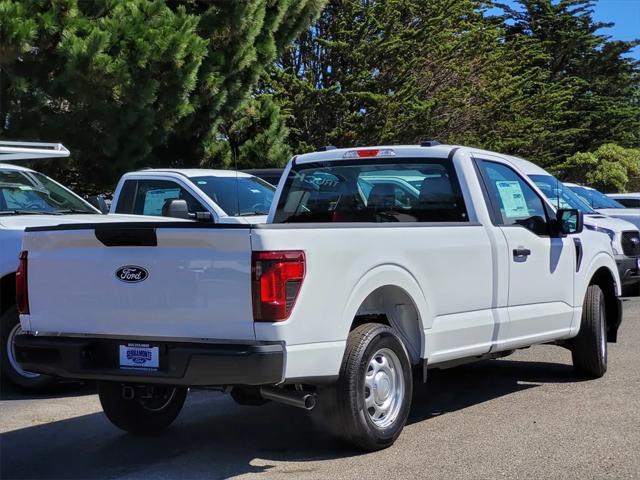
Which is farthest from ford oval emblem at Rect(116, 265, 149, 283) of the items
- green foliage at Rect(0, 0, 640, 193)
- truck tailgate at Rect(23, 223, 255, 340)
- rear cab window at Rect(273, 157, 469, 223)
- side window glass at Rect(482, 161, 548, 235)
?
green foliage at Rect(0, 0, 640, 193)

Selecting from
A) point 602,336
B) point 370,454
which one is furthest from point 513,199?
point 370,454

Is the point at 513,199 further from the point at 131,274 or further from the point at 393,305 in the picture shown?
the point at 131,274

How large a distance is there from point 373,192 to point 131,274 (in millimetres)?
2426

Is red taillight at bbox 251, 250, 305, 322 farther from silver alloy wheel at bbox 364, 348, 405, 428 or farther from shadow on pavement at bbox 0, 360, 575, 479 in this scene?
shadow on pavement at bbox 0, 360, 575, 479

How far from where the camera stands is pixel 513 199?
7.50m

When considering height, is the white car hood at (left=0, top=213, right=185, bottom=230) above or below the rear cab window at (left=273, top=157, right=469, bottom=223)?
below

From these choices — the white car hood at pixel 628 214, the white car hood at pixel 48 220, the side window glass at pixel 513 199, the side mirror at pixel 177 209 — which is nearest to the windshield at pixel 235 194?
the side mirror at pixel 177 209

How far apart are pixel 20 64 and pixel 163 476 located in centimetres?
1044

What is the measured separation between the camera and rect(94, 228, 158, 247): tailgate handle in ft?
17.3

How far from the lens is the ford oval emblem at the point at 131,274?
5312 millimetres

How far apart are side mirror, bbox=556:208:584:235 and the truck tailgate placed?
11.6 feet

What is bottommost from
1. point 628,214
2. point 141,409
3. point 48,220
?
point 141,409

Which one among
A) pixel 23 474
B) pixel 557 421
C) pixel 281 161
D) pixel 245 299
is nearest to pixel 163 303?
pixel 245 299

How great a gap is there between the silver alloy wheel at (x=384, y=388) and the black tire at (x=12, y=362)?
3.29 meters
